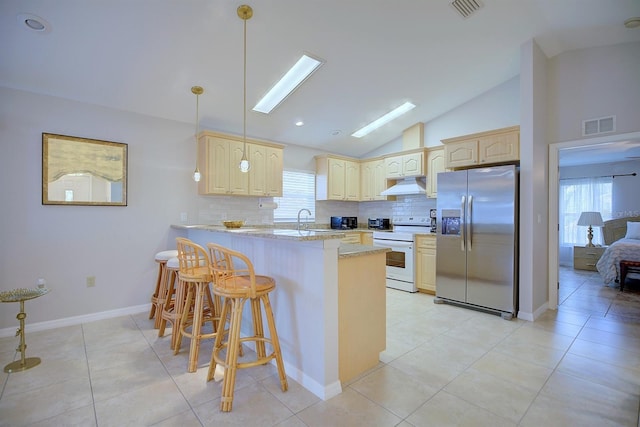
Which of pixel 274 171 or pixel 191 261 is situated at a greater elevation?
pixel 274 171

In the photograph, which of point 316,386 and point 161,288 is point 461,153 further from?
point 161,288

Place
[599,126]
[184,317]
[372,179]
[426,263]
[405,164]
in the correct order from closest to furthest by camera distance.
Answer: [184,317], [599,126], [426,263], [405,164], [372,179]

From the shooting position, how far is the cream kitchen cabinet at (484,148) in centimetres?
363

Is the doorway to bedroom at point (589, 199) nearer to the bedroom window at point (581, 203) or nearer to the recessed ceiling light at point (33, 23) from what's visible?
the bedroom window at point (581, 203)

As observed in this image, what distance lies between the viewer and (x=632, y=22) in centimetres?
294

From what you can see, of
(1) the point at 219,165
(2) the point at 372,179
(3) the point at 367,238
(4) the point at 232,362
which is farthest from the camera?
(2) the point at 372,179

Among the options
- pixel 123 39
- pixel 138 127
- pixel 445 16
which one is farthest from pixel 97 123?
pixel 445 16

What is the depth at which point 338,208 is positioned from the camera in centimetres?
602

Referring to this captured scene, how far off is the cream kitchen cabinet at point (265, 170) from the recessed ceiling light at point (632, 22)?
4131 mm

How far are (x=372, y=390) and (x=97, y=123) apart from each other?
3915 millimetres

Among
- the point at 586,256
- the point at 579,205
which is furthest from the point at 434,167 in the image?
the point at 579,205

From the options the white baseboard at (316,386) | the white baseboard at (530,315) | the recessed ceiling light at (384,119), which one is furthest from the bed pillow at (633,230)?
the white baseboard at (316,386)

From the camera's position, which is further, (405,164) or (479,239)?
(405,164)

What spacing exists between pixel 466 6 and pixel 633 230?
5.70 meters
